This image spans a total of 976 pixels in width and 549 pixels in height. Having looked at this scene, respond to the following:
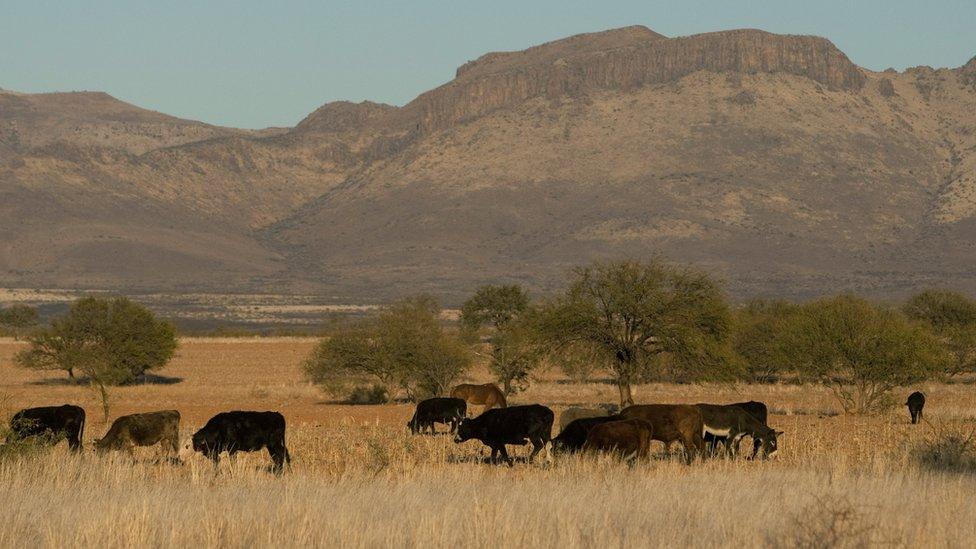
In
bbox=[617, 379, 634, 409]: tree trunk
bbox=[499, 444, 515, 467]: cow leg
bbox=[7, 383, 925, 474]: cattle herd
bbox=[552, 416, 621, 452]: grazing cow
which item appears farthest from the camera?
bbox=[617, 379, 634, 409]: tree trunk

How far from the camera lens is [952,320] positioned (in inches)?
2608

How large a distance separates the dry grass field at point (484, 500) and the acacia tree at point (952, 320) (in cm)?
3419

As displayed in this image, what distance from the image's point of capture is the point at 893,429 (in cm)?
2684

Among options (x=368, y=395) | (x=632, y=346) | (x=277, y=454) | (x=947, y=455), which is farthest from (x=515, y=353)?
(x=947, y=455)

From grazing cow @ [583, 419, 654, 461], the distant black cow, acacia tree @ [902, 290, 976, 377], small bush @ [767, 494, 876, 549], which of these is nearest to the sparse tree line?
acacia tree @ [902, 290, 976, 377]

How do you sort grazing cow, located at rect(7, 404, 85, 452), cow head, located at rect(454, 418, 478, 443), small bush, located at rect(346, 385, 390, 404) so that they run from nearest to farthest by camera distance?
cow head, located at rect(454, 418, 478, 443) → grazing cow, located at rect(7, 404, 85, 452) → small bush, located at rect(346, 385, 390, 404)

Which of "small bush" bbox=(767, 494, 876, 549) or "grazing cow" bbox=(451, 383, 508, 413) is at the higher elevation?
"small bush" bbox=(767, 494, 876, 549)

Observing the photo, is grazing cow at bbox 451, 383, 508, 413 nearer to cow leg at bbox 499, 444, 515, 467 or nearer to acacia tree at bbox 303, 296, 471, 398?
acacia tree at bbox 303, 296, 471, 398

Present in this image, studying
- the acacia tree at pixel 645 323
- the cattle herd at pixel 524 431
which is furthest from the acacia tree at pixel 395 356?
the cattle herd at pixel 524 431

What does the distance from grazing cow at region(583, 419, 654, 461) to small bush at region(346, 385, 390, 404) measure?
27.1 metres

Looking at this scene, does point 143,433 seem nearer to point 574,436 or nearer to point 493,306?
point 574,436

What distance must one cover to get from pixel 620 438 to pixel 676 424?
6.06 ft

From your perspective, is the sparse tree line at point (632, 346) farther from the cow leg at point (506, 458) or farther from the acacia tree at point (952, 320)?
the cow leg at point (506, 458)

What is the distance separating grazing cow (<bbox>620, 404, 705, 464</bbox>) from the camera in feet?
64.5
